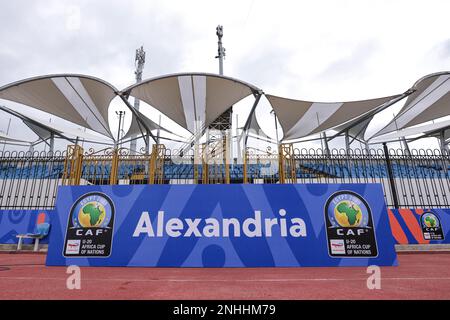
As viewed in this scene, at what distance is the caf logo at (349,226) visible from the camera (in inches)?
180

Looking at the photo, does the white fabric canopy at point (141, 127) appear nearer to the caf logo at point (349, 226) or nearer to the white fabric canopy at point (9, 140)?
the white fabric canopy at point (9, 140)

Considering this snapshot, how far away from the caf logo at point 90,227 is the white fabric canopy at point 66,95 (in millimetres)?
11117

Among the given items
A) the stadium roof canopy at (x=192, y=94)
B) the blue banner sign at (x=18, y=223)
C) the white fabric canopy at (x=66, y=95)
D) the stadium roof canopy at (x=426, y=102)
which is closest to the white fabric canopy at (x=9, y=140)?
the white fabric canopy at (x=66, y=95)

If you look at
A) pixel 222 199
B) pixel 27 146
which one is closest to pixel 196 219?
pixel 222 199

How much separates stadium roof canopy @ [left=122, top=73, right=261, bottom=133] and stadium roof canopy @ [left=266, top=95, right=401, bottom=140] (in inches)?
93.0

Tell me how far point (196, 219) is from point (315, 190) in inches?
94.6

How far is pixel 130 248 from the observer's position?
4.70 metres

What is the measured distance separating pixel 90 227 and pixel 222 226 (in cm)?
255

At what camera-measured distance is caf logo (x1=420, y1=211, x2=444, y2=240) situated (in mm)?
7727

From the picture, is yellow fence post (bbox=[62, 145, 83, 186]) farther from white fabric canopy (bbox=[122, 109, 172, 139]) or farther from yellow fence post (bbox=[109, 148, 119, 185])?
white fabric canopy (bbox=[122, 109, 172, 139])

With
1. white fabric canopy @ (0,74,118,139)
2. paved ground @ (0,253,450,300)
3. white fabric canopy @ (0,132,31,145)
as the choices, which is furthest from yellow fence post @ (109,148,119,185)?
white fabric canopy @ (0,132,31,145)

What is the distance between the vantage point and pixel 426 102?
17.0 m

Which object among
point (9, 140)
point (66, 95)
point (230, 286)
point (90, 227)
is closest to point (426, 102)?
point (230, 286)
